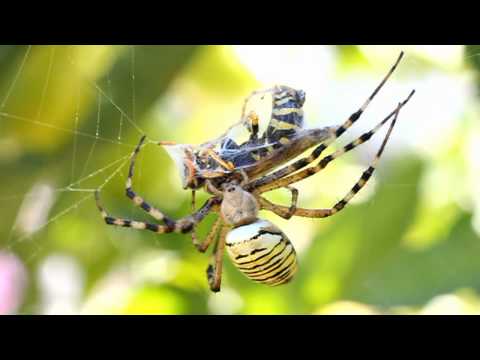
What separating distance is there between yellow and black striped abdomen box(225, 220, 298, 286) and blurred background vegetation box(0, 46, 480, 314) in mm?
510

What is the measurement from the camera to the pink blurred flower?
3.32m

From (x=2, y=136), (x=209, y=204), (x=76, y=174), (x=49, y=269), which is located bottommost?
Result: (x=49, y=269)

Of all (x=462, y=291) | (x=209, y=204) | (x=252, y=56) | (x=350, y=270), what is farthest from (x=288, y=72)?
(x=462, y=291)

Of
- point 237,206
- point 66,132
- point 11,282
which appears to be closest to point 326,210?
point 237,206

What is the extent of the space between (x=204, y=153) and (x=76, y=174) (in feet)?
2.18

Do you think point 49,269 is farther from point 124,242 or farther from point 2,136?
point 2,136

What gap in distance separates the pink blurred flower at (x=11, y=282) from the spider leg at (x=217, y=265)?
3.23 ft

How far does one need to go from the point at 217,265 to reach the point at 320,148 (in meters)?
0.92

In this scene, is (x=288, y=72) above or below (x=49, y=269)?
above

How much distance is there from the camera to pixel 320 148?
3383 millimetres

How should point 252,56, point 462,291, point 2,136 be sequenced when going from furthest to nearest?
point 252,56 < point 462,291 < point 2,136

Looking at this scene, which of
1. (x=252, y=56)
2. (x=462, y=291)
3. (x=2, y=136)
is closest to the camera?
(x=2, y=136)

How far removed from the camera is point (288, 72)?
13.4ft

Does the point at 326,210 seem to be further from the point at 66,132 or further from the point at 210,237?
the point at 66,132
